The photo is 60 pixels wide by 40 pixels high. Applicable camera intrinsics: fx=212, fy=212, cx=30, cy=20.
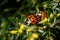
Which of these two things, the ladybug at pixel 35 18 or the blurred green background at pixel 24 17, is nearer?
the blurred green background at pixel 24 17

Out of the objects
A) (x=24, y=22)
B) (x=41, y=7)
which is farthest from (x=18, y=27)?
(x=41, y=7)

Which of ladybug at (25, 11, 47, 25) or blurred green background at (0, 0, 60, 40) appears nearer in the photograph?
blurred green background at (0, 0, 60, 40)

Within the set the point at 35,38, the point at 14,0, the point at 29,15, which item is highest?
the point at 14,0

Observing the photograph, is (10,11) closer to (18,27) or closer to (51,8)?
(18,27)
